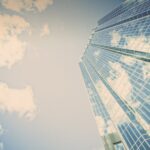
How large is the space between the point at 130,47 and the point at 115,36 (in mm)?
21172

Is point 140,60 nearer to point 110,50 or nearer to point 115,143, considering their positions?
point 115,143

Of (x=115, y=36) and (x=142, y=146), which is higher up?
(x=115, y=36)

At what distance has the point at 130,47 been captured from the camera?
6844 cm

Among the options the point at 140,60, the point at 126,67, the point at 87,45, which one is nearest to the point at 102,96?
the point at 126,67

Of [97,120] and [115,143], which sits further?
[97,120]

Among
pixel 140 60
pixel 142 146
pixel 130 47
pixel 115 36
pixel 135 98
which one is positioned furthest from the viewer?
pixel 115 36

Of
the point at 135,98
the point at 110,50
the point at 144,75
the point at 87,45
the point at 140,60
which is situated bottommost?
the point at 135,98

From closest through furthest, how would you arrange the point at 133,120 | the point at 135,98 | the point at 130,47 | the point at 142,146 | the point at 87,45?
the point at 142,146
the point at 133,120
the point at 135,98
the point at 130,47
the point at 87,45

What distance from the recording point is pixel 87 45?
142 metres

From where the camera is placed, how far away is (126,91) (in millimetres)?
54062

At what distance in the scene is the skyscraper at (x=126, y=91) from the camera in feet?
134

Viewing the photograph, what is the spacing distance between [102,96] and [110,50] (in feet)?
83.9

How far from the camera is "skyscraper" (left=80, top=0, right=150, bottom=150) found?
40844 millimetres

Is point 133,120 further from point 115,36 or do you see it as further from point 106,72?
point 115,36
